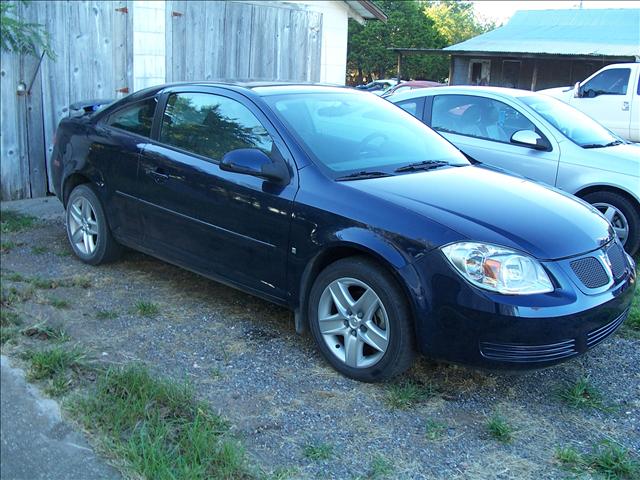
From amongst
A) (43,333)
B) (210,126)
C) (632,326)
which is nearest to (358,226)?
(210,126)

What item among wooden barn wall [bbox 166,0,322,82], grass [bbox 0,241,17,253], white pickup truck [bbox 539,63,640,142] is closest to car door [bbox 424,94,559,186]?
wooden barn wall [bbox 166,0,322,82]

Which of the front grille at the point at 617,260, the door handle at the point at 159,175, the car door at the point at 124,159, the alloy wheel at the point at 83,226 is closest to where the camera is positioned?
the front grille at the point at 617,260

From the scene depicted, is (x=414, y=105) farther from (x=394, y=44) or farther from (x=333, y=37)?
(x=394, y=44)

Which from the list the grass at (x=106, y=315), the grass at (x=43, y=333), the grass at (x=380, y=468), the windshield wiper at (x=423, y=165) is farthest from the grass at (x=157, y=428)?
the windshield wiper at (x=423, y=165)

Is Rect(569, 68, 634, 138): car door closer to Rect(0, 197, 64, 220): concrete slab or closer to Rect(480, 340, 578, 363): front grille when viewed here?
Rect(0, 197, 64, 220): concrete slab

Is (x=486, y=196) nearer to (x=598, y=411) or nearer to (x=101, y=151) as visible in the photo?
(x=598, y=411)

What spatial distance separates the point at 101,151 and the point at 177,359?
225 cm

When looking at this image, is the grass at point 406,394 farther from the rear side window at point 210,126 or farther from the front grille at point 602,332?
the rear side window at point 210,126

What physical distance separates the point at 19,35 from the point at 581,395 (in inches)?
228

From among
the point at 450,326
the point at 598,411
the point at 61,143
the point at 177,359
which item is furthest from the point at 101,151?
the point at 598,411

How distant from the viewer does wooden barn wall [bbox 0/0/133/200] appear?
25.1 ft

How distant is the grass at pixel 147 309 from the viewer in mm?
4750

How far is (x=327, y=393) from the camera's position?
3723 mm

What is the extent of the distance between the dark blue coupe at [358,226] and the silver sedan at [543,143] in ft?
6.09
